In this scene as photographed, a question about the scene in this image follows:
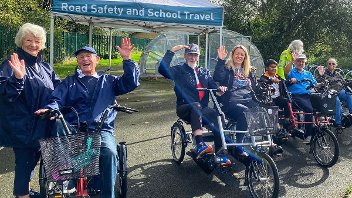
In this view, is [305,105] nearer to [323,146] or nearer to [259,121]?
[323,146]

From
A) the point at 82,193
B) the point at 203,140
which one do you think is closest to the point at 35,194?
the point at 82,193

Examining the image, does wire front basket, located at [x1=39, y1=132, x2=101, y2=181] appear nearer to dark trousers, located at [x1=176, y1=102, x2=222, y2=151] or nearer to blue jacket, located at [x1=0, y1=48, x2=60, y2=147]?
blue jacket, located at [x1=0, y1=48, x2=60, y2=147]

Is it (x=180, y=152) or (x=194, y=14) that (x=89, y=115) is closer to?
(x=180, y=152)

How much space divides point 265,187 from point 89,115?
2108 millimetres

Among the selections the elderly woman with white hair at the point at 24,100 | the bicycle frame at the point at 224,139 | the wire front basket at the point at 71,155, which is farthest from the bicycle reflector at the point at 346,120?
the elderly woman with white hair at the point at 24,100

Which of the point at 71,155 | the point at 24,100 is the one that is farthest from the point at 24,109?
the point at 71,155

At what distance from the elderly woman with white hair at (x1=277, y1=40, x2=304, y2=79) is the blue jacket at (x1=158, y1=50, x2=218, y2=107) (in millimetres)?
1671

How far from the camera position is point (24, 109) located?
3.92 m

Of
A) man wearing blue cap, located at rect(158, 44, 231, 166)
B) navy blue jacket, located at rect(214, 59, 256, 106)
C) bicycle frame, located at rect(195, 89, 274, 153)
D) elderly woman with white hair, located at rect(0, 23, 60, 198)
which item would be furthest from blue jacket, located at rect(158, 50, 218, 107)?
elderly woman with white hair, located at rect(0, 23, 60, 198)

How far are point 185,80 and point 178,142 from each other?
3.17 ft

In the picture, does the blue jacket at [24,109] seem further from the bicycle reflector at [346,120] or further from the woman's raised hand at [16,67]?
the bicycle reflector at [346,120]

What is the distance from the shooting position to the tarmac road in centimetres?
491

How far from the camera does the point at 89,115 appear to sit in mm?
4086

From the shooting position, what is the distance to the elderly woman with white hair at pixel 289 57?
691 cm
